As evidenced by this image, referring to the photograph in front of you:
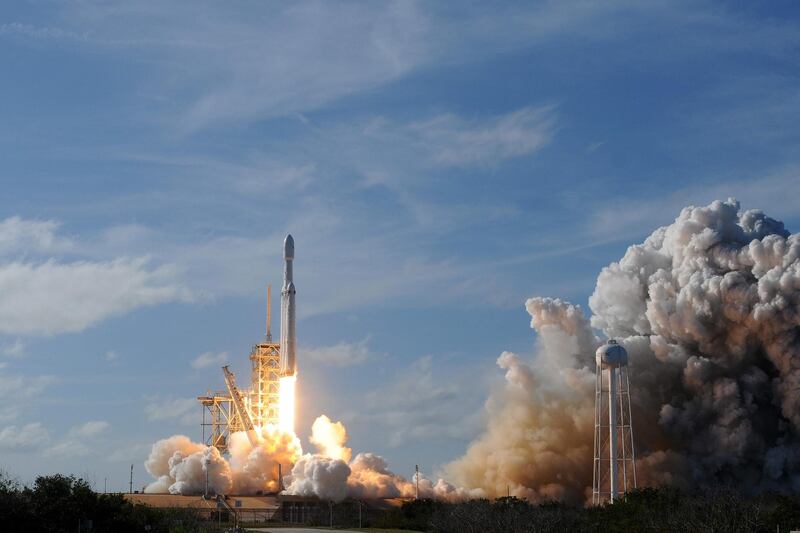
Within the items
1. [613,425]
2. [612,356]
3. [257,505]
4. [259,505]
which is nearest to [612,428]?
[613,425]

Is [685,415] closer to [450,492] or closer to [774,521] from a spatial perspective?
[450,492]

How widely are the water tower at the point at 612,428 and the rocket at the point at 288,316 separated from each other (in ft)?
86.5

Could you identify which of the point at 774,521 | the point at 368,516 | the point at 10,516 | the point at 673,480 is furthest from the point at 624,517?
the point at 10,516

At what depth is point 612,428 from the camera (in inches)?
3922

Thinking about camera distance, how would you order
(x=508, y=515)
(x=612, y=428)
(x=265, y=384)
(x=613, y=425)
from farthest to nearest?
(x=265, y=384), (x=613, y=425), (x=612, y=428), (x=508, y=515)

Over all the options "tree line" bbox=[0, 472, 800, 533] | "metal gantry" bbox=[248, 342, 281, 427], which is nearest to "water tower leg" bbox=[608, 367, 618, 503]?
"tree line" bbox=[0, 472, 800, 533]

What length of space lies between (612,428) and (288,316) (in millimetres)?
30021

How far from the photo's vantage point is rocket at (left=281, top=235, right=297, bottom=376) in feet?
366

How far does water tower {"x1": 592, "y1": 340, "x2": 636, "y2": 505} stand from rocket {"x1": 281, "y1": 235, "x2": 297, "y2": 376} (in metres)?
26.4

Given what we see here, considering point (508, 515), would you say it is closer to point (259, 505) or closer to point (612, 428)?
point (612, 428)

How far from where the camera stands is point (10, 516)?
252 ft

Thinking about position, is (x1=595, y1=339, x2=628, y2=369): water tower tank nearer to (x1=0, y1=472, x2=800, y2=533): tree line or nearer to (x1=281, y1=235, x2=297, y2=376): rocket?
(x1=0, y1=472, x2=800, y2=533): tree line

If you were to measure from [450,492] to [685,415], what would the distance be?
21339 millimetres

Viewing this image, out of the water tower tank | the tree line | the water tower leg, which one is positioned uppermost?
the water tower tank
